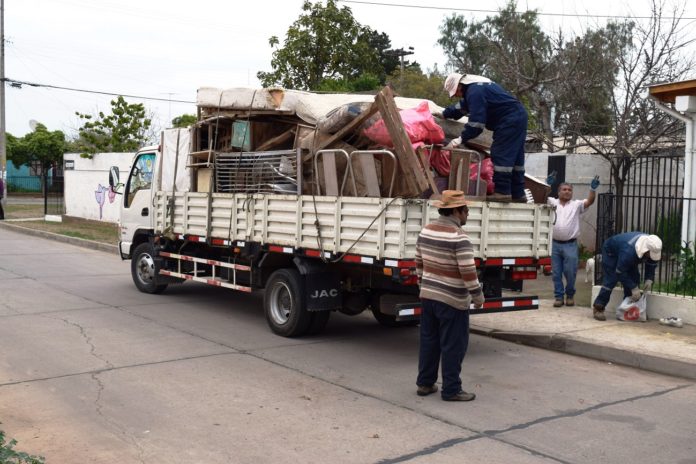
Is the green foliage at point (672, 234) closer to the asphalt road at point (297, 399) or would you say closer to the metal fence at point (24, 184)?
the asphalt road at point (297, 399)

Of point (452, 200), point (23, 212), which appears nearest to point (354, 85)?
point (23, 212)

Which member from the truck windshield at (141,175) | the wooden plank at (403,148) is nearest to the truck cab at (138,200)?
the truck windshield at (141,175)

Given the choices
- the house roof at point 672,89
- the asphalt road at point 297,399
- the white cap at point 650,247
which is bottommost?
the asphalt road at point 297,399

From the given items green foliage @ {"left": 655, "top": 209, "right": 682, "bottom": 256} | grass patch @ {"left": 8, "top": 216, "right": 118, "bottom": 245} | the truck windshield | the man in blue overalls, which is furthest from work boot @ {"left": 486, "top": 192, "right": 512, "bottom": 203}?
grass patch @ {"left": 8, "top": 216, "right": 118, "bottom": 245}

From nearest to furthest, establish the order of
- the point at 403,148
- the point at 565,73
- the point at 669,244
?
1. the point at 403,148
2. the point at 669,244
3. the point at 565,73

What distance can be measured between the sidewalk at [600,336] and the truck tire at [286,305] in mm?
2379

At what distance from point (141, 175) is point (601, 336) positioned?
24.4 feet

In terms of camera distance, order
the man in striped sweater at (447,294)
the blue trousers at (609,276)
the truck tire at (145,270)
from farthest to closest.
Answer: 1. the truck tire at (145,270)
2. the blue trousers at (609,276)
3. the man in striped sweater at (447,294)

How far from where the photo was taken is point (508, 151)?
855 centimetres

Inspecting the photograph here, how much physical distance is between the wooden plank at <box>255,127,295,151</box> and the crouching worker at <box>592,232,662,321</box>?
4.29 meters

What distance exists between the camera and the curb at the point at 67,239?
1858 centimetres

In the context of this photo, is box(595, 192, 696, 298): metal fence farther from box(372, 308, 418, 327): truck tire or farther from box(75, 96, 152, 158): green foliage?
box(75, 96, 152, 158): green foliage

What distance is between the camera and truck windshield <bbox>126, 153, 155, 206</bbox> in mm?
12073

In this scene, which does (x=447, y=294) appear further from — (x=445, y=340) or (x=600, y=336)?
(x=600, y=336)
